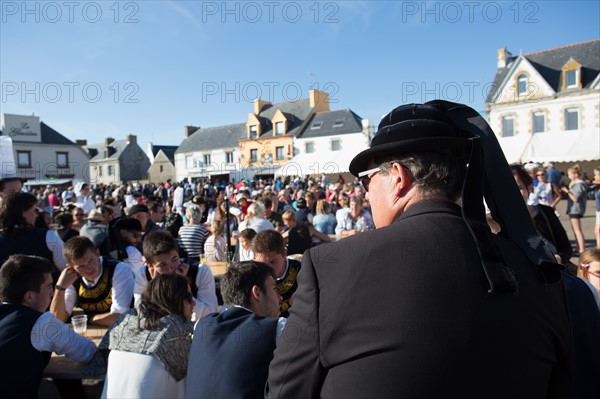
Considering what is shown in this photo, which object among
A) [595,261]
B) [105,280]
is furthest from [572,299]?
[105,280]

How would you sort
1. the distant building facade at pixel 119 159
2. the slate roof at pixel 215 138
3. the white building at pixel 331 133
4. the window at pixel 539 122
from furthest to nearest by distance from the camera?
the distant building facade at pixel 119 159 < the slate roof at pixel 215 138 < the white building at pixel 331 133 < the window at pixel 539 122

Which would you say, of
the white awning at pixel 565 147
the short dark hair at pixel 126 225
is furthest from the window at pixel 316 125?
the short dark hair at pixel 126 225

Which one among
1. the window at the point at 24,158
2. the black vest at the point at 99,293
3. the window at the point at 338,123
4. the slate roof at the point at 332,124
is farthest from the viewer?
the window at the point at 338,123

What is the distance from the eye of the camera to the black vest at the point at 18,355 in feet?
8.41

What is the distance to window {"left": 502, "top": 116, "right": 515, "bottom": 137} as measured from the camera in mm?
27625

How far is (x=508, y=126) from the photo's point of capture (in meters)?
27.9

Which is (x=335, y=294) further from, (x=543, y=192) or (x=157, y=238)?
(x=543, y=192)

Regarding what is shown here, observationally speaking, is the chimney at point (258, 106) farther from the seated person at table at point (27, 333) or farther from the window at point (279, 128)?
the seated person at table at point (27, 333)

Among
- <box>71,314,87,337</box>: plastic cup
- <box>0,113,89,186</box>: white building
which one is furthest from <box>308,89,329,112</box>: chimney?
<box>71,314,87,337</box>: plastic cup

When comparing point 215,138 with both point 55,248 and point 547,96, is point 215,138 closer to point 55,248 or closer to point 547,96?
point 547,96

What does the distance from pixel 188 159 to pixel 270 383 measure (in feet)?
158

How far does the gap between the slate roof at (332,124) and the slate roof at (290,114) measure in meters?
1.00

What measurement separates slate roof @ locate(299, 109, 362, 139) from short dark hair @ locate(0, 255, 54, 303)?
109 feet

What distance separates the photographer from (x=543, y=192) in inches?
362
